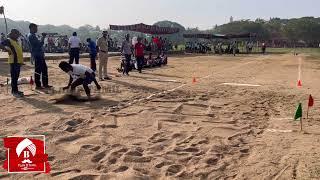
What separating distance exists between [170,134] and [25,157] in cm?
308

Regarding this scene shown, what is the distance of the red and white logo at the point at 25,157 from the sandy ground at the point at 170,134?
123 mm

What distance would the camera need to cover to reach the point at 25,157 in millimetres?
5078

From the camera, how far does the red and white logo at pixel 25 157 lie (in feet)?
16.6

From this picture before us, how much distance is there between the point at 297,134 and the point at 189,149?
87.0 inches

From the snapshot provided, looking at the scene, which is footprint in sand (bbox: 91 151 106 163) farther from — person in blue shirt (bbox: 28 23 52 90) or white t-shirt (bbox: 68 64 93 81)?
person in blue shirt (bbox: 28 23 52 90)

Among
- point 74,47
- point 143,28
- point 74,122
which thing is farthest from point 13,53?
point 143,28

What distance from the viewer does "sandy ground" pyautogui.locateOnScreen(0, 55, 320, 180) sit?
5828 millimetres

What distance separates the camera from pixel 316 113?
384 inches

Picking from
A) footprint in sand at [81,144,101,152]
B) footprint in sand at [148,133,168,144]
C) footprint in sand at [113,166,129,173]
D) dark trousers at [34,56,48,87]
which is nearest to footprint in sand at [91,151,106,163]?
footprint in sand at [81,144,101,152]

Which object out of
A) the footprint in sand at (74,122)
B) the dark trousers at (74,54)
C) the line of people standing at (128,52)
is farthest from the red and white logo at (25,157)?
the line of people standing at (128,52)

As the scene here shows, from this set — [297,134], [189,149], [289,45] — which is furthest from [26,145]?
[289,45]

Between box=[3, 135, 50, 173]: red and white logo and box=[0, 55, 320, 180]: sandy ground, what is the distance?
12 centimetres

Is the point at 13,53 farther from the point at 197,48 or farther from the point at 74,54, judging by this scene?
the point at 197,48

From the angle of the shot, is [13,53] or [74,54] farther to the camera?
[74,54]
